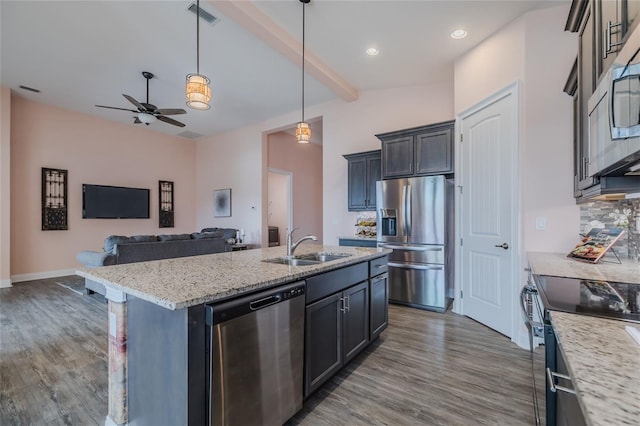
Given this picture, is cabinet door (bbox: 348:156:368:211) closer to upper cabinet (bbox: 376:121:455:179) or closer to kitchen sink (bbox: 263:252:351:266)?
upper cabinet (bbox: 376:121:455:179)

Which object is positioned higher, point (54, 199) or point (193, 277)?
point (54, 199)

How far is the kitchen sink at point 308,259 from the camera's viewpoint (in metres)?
2.32

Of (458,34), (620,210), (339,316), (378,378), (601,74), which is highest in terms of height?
(458,34)

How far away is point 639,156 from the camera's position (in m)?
1.09

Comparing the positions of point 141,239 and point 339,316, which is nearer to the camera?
point 339,316

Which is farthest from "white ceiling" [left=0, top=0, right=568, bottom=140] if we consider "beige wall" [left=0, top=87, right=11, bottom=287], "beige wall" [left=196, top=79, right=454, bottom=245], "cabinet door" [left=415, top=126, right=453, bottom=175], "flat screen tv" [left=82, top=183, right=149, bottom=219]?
"flat screen tv" [left=82, top=183, right=149, bottom=219]

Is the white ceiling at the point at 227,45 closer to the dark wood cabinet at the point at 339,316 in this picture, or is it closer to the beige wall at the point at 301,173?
the beige wall at the point at 301,173

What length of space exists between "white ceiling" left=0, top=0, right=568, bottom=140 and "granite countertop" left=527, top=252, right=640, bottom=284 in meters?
2.51

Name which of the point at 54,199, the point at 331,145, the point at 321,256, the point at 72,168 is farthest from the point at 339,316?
the point at 72,168

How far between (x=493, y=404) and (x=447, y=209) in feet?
8.43

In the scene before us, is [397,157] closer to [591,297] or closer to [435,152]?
[435,152]

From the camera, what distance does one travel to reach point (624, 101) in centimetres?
104

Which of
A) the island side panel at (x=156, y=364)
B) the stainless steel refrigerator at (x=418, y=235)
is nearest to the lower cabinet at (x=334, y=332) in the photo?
the island side panel at (x=156, y=364)

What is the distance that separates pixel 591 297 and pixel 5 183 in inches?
306
